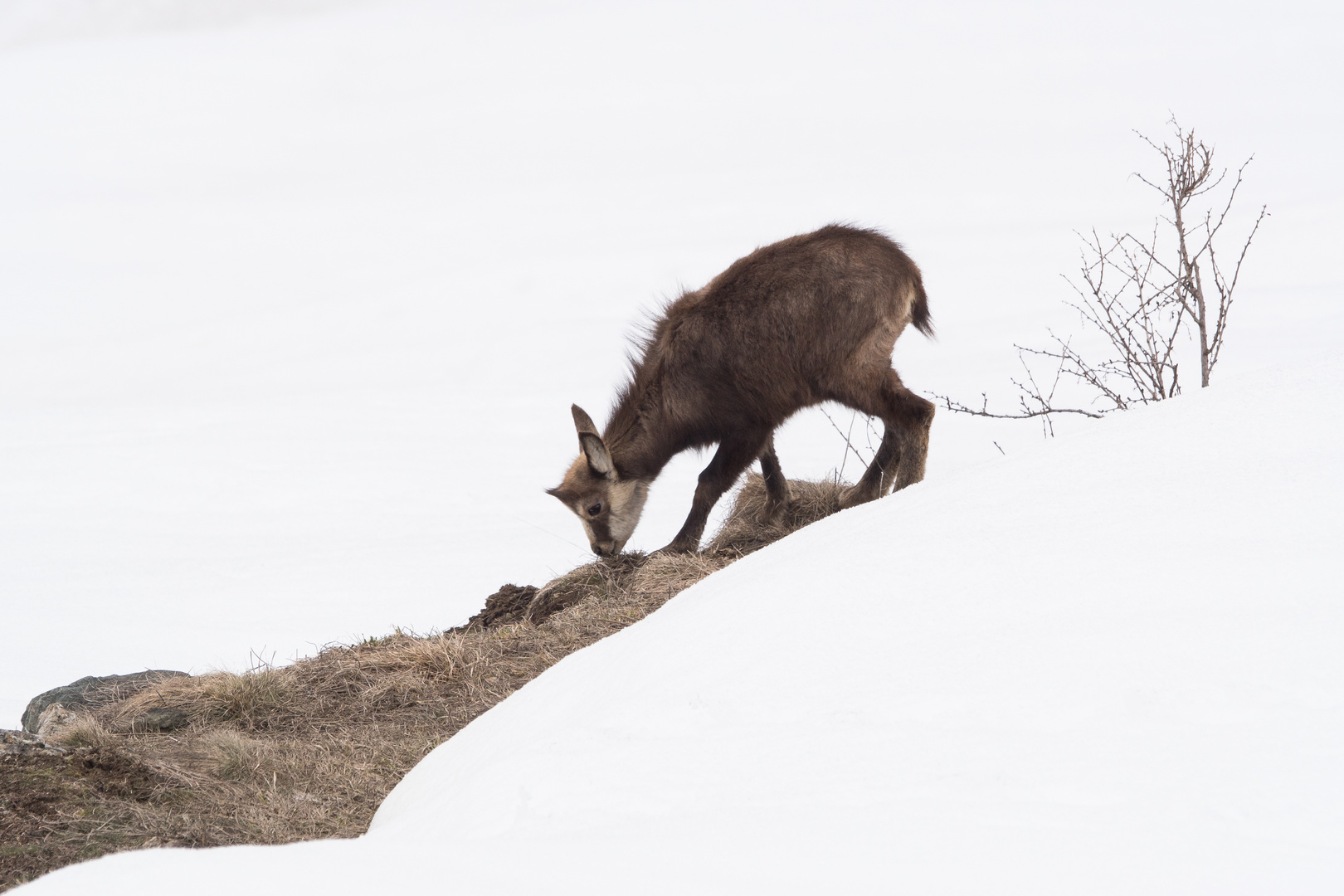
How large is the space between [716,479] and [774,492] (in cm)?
108

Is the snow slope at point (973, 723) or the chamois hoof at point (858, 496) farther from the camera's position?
the chamois hoof at point (858, 496)

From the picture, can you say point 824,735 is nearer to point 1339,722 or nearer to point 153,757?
point 1339,722

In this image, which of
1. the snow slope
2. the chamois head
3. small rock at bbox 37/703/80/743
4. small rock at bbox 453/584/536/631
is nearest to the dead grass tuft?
the chamois head

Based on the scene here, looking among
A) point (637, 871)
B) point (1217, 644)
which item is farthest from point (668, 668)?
point (1217, 644)

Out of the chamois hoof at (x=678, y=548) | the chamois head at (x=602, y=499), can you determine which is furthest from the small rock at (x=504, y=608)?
the chamois hoof at (x=678, y=548)

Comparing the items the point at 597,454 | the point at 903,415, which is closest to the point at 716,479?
the point at 597,454

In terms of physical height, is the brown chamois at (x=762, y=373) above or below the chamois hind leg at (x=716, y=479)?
above

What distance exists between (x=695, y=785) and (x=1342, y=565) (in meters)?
1.78

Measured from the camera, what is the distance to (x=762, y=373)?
7551mm

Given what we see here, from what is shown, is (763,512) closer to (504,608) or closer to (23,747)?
(504,608)

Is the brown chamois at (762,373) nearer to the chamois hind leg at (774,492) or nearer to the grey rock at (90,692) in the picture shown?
the chamois hind leg at (774,492)

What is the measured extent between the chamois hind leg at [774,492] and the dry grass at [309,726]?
0.37ft

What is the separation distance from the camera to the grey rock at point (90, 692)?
7273 mm

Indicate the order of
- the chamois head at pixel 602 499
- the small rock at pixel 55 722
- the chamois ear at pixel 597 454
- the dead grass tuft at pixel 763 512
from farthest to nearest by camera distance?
1. the dead grass tuft at pixel 763 512
2. the chamois head at pixel 602 499
3. the chamois ear at pixel 597 454
4. the small rock at pixel 55 722
